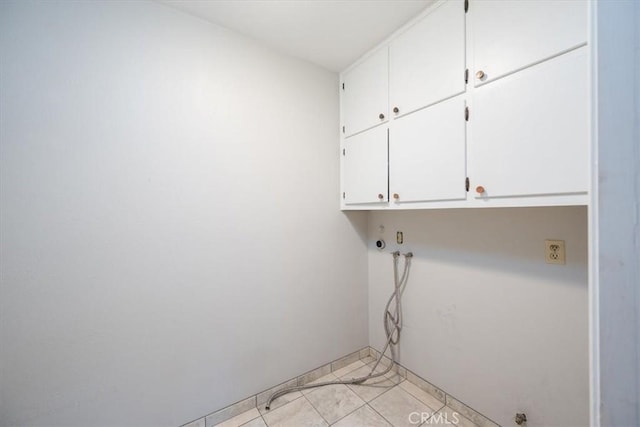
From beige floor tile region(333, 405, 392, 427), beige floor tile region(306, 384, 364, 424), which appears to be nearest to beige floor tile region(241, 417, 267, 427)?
beige floor tile region(306, 384, 364, 424)

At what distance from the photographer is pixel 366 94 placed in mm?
1765

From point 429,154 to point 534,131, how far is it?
46cm

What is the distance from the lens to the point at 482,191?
3.77 ft

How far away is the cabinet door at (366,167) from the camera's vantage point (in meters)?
1.65

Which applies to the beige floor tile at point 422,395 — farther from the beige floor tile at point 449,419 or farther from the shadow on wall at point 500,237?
the shadow on wall at point 500,237

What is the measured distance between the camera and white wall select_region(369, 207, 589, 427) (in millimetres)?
1137

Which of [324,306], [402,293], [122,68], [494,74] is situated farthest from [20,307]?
[494,74]

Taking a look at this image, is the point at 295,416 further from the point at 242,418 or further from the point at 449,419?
the point at 449,419

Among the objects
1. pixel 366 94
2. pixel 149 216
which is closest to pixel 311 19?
pixel 366 94

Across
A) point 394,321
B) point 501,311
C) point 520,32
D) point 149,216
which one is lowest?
point 394,321

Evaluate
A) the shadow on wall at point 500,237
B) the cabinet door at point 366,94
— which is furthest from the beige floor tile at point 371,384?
the cabinet door at point 366,94

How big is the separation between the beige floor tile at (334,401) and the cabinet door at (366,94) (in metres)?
1.90

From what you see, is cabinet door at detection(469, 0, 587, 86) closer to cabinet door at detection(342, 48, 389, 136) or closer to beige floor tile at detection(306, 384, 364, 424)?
cabinet door at detection(342, 48, 389, 136)

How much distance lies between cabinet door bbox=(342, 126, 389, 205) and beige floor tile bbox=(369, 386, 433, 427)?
4.41ft
